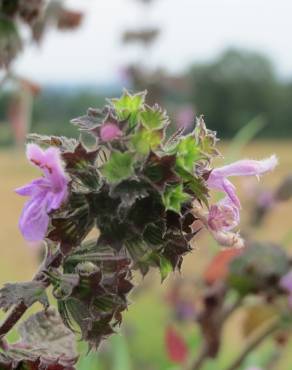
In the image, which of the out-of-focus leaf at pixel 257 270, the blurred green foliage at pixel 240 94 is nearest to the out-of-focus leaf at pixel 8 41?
the out-of-focus leaf at pixel 257 270

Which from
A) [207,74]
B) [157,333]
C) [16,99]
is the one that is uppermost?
[207,74]

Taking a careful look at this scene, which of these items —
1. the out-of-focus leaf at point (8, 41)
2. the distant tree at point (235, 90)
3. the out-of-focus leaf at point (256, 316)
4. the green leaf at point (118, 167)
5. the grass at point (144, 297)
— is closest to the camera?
the green leaf at point (118, 167)

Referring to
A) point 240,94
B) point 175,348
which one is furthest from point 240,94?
point 175,348

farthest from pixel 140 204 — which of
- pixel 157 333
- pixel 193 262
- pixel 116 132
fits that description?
pixel 193 262

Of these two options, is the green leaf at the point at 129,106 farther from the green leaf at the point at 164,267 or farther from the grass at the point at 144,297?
the grass at the point at 144,297

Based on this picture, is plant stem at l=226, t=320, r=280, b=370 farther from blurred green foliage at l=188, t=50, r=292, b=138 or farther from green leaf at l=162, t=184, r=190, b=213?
blurred green foliage at l=188, t=50, r=292, b=138

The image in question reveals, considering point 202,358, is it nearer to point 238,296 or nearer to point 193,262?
point 238,296

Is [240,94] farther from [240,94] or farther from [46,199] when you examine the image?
[46,199]

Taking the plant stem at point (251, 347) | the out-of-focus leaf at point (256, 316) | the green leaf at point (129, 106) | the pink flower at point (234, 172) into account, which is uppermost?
the green leaf at point (129, 106)
